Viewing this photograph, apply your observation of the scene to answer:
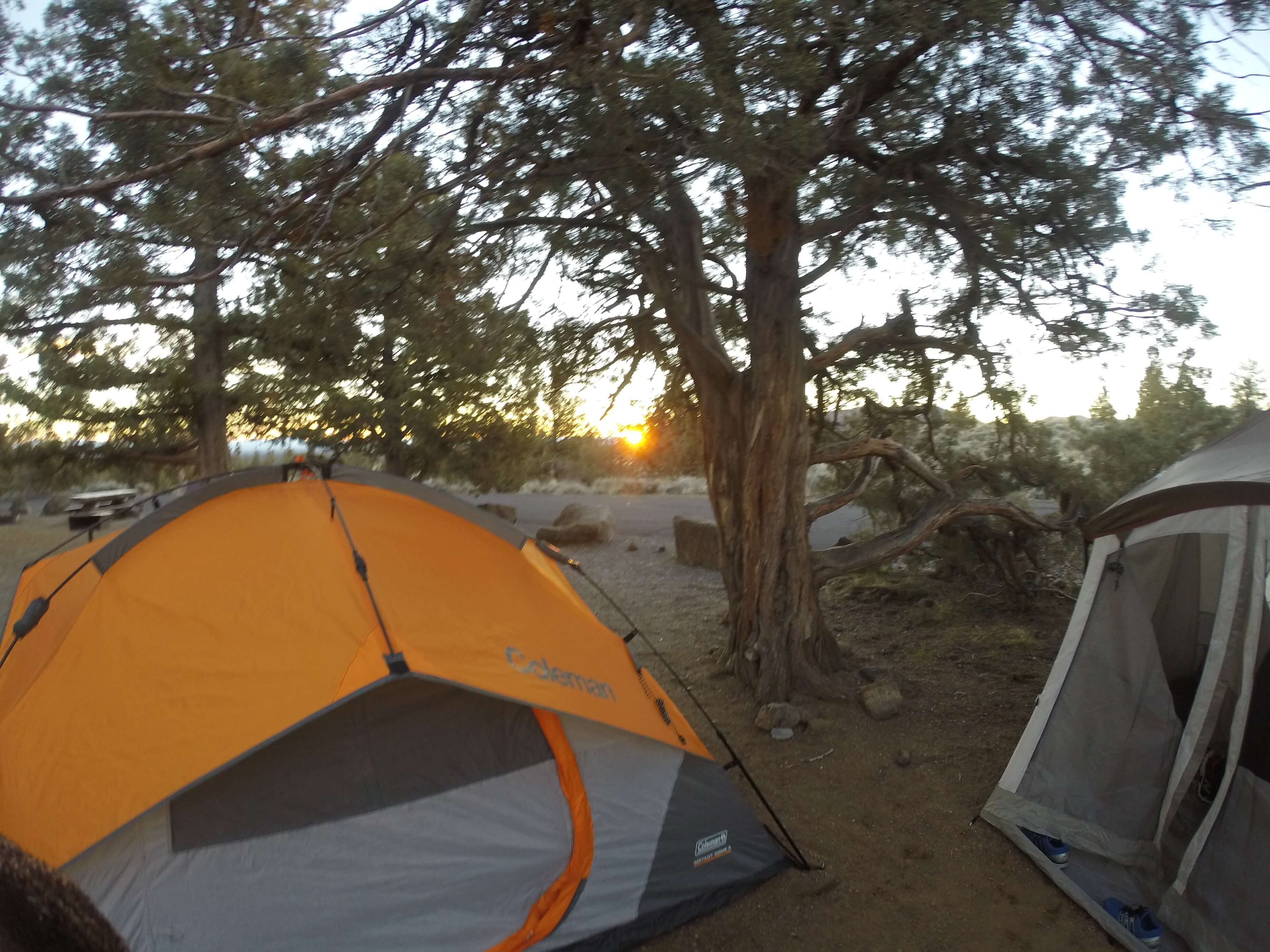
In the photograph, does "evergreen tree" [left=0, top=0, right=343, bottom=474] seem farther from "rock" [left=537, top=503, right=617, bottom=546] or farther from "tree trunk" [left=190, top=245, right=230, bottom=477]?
"rock" [left=537, top=503, right=617, bottom=546]

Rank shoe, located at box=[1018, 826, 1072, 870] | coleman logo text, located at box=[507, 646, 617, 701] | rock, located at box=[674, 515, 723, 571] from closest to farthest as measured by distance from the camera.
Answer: coleman logo text, located at box=[507, 646, 617, 701], shoe, located at box=[1018, 826, 1072, 870], rock, located at box=[674, 515, 723, 571]

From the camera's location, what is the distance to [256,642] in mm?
3521

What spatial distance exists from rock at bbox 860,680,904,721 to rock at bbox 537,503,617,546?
841cm

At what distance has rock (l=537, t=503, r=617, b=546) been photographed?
14664 mm

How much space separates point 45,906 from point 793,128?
4788 mm

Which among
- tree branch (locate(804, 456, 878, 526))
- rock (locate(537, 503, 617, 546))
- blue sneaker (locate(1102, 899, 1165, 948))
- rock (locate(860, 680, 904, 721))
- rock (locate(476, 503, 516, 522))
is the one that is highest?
tree branch (locate(804, 456, 878, 526))

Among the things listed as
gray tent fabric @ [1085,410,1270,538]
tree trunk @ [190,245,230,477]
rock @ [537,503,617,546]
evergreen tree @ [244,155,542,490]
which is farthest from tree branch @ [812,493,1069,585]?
rock @ [537,503,617,546]

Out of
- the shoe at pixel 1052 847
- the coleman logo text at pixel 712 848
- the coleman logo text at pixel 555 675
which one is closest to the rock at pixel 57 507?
the coleman logo text at pixel 555 675

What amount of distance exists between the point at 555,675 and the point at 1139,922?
2.62m

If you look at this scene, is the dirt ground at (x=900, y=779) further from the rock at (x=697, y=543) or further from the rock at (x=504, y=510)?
the rock at (x=504, y=510)

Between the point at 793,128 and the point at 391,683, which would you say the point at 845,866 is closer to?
the point at 391,683

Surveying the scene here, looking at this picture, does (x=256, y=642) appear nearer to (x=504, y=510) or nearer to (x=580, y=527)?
(x=580, y=527)

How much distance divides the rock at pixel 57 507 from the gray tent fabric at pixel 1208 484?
26.7m

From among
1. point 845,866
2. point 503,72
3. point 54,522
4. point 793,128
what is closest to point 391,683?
point 845,866
